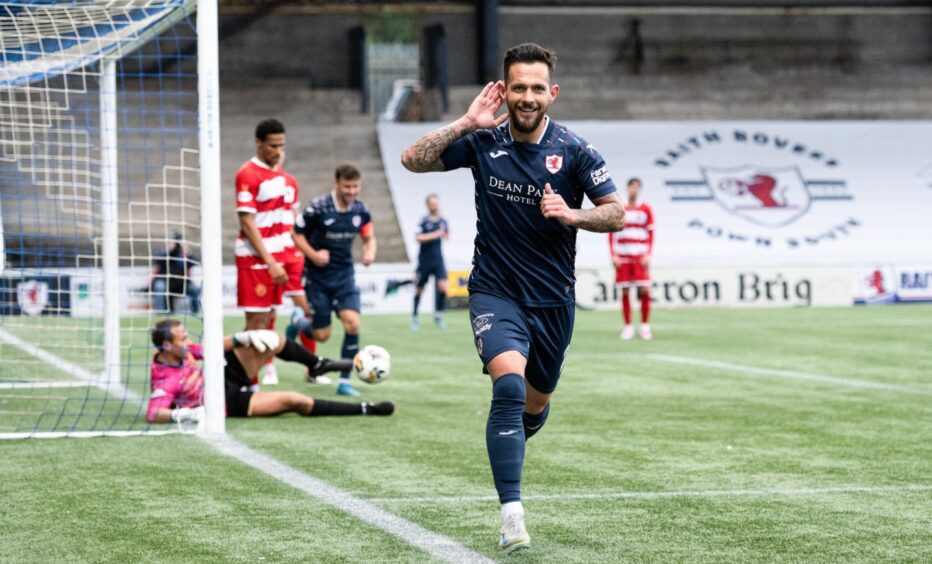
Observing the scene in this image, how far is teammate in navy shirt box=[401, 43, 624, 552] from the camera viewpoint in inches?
215

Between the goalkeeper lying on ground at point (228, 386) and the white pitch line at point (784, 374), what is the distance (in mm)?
4442

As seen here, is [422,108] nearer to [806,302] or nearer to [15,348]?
[806,302]

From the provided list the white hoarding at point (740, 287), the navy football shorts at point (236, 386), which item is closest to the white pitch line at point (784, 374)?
the navy football shorts at point (236, 386)

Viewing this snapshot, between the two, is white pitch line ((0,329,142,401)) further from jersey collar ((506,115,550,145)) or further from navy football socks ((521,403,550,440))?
jersey collar ((506,115,550,145))

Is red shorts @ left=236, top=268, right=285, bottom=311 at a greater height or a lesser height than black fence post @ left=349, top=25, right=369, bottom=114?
lesser

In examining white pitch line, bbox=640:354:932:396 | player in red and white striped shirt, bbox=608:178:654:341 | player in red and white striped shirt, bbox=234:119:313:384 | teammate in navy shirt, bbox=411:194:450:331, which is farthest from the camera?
teammate in navy shirt, bbox=411:194:450:331

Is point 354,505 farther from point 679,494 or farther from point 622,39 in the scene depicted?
point 622,39

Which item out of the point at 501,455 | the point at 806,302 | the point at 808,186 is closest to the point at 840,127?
the point at 808,186

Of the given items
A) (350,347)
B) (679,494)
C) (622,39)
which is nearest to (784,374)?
(350,347)

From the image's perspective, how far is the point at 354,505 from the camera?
243 inches

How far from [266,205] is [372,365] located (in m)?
1.43

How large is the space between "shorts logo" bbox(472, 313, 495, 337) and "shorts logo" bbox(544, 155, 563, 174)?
616 mm

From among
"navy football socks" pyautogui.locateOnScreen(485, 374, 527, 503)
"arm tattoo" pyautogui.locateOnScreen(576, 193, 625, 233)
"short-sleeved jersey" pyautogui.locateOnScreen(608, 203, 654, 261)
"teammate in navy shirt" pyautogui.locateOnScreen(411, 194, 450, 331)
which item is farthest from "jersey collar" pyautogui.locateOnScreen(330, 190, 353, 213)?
"teammate in navy shirt" pyautogui.locateOnScreen(411, 194, 450, 331)

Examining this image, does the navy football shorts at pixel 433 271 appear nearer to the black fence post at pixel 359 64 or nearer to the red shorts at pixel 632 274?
the red shorts at pixel 632 274
